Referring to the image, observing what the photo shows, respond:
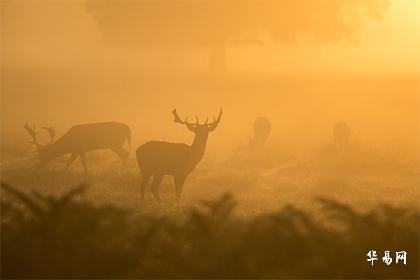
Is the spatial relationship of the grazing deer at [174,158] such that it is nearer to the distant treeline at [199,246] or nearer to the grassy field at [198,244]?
the grassy field at [198,244]

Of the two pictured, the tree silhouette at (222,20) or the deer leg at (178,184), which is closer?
the deer leg at (178,184)

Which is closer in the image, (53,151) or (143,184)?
(143,184)

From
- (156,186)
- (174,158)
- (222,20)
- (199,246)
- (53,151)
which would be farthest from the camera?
(222,20)

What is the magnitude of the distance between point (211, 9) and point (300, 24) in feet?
14.3

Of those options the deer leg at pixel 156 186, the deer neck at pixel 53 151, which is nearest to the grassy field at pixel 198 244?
the deer leg at pixel 156 186

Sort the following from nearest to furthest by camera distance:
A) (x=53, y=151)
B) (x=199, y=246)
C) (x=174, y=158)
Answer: (x=199, y=246) < (x=174, y=158) < (x=53, y=151)

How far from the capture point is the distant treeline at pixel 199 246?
4.07m

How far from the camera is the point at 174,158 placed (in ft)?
27.3

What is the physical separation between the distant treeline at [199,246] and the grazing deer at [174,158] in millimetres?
3527

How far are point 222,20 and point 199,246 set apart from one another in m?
20.7

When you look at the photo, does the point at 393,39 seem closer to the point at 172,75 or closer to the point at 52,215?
the point at 172,75

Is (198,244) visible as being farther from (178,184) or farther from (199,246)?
(178,184)

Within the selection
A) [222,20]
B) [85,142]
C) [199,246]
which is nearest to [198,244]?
[199,246]

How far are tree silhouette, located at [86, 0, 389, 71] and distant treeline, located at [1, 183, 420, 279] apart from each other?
20.0 meters
